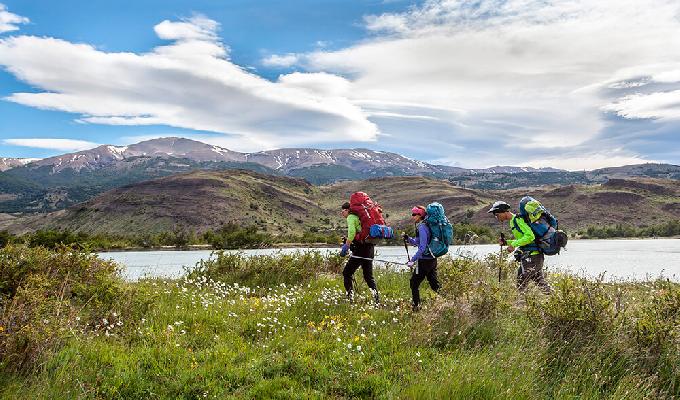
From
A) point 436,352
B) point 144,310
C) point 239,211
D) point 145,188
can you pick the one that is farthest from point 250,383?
point 145,188

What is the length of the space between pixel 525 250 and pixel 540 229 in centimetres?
65

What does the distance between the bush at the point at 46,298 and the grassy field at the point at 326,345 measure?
0.08 ft

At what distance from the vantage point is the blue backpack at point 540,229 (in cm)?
1127

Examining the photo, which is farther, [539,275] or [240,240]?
[240,240]

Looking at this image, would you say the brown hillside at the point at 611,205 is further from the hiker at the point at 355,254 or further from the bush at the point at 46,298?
the bush at the point at 46,298

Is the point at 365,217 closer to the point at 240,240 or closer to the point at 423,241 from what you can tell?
the point at 423,241

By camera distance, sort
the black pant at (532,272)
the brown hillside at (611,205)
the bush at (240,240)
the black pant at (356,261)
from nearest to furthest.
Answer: the black pant at (532,272) → the black pant at (356,261) → the bush at (240,240) → the brown hillside at (611,205)

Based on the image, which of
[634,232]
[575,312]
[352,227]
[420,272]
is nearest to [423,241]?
[420,272]

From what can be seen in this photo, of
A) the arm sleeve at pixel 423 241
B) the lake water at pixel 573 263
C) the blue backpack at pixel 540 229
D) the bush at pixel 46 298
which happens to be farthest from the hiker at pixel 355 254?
the bush at pixel 46 298

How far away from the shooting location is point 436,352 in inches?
301

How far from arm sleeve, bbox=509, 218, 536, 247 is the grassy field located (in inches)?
80.5

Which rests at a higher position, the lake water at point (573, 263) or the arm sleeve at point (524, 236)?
the arm sleeve at point (524, 236)

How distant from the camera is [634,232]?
4232 inches

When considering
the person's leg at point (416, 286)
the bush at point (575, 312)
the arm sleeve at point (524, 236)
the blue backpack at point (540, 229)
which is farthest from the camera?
→ the blue backpack at point (540, 229)
